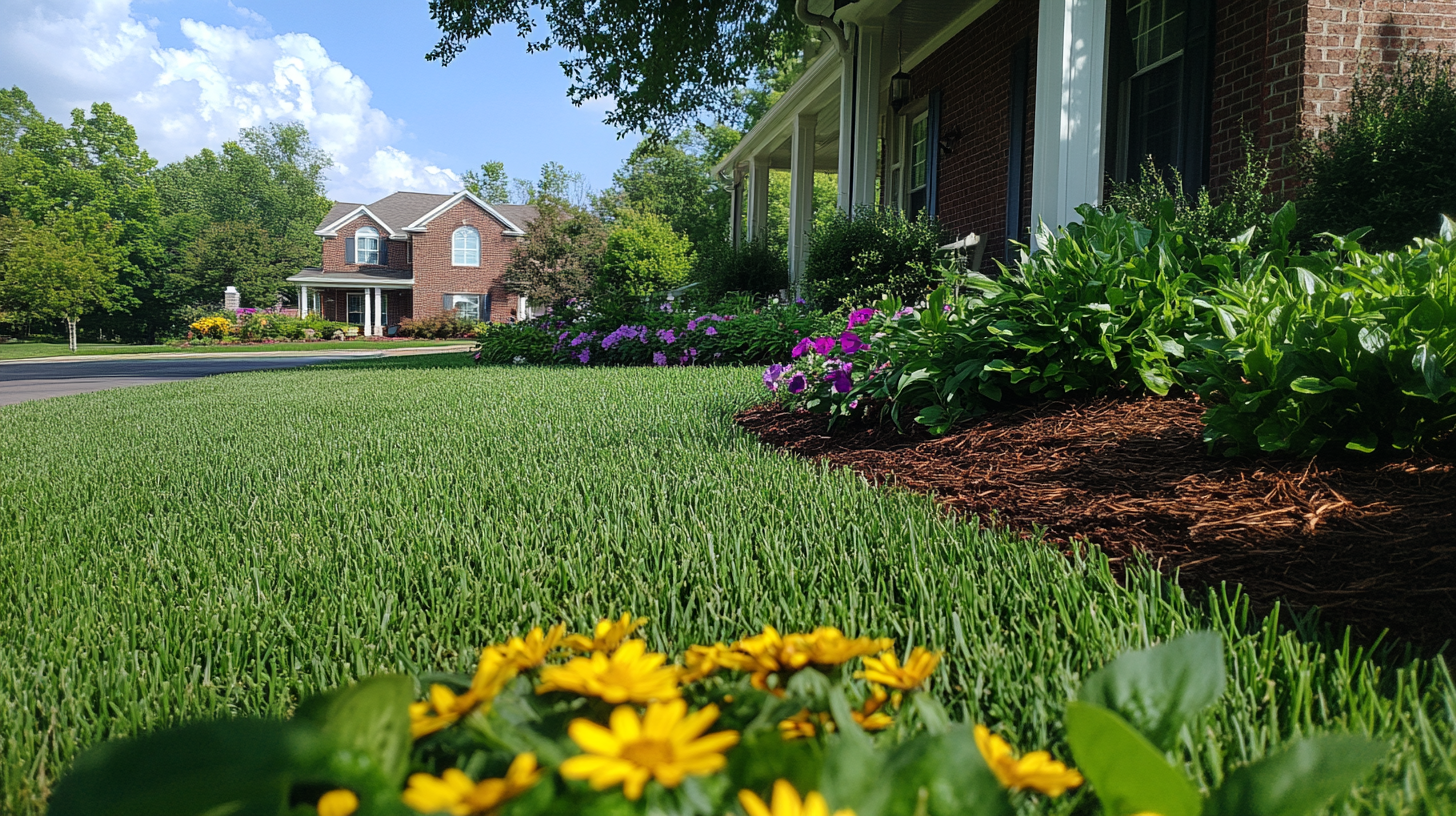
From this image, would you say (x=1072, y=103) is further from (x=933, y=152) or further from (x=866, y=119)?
(x=933, y=152)

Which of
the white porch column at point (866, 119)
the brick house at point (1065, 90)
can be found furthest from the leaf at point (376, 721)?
the white porch column at point (866, 119)

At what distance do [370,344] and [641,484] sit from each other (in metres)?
28.7

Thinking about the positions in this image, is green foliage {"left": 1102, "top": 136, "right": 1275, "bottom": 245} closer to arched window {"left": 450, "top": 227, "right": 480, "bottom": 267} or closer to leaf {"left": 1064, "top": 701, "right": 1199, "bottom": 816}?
leaf {"left": 1064, "top": 701, "right": 1199, "bottom": 816}

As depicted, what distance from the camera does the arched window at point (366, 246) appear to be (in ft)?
129

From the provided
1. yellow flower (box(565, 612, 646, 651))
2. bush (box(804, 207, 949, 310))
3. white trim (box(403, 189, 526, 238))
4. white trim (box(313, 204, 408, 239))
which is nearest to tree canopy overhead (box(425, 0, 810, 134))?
bush (box(804, 207, 949, 310))

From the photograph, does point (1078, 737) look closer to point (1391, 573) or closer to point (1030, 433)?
point (1391, 573)

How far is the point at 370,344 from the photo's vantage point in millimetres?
29234

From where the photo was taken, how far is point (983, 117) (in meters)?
9.57

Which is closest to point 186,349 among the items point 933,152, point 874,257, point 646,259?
point 646,259

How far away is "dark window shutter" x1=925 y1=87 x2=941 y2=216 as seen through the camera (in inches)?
420

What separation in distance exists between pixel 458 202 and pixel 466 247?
76.6 inches

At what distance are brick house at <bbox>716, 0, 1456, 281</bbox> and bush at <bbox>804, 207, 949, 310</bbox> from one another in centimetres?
72

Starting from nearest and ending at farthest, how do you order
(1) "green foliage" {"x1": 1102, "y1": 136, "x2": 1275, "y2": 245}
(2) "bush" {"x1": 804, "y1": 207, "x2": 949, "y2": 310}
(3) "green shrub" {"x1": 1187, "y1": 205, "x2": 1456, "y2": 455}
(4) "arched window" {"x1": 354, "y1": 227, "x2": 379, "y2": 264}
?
(3) "green shrub" {"x1": 1187, "y1": 205, "x2": 1456, "y2": 455}, (1) "green foliage" {"x1": 1102, "y1": 136, "x2": 1275, "y2": 245}, (2) "bush" {"x1": 804, "y1": 207, "x2": 949, "y2": 310}, (4) "arched window" {"x1": 354, "y1": 227, "x2": 379, "y2": 264}

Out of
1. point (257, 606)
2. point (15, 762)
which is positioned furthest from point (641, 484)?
point (15, 762)
